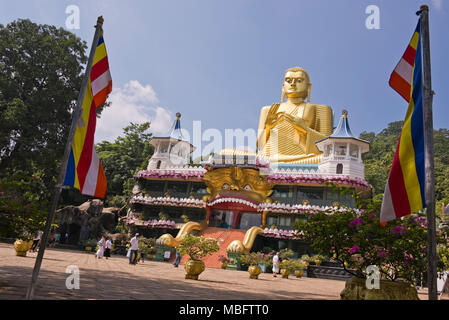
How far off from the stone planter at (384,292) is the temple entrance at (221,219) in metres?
21.6

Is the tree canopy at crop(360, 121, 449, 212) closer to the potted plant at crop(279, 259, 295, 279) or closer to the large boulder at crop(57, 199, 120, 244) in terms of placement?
the potted plant at crop(279, 259, 295, 279)

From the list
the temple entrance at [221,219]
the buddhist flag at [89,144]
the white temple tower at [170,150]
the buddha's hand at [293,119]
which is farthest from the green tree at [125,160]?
the buddhist flag at [89,144]

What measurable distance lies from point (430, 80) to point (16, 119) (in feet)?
70.1

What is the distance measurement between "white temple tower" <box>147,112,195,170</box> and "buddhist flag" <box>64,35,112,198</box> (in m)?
26.1

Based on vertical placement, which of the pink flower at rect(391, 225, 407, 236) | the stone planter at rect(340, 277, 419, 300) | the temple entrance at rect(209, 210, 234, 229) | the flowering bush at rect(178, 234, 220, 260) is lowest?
the stone planter at rect(340, 277, 419, 300)

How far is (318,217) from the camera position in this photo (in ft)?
28.3

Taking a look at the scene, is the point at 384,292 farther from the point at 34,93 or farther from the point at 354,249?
the point at 34,93

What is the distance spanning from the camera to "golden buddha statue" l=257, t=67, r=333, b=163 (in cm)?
3256

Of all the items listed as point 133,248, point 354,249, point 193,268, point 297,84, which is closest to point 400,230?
point 354,249

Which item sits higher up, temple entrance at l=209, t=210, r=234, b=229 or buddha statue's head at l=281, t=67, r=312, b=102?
buddha statue's head at l=281, t=67, r=312, b=102

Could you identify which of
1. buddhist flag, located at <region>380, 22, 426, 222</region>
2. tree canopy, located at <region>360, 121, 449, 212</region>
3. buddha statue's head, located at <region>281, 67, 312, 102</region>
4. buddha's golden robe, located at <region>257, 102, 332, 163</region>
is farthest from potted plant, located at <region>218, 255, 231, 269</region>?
buddha statue's head, located at <region>281, 67, 312, 102</region>

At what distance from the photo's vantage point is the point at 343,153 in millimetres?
29297
